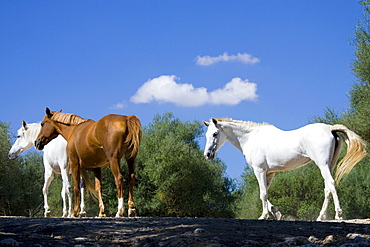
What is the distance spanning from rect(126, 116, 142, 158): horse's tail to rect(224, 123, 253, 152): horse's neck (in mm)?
3173

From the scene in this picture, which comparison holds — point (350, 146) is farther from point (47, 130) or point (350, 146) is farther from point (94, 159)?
point (47, 130)

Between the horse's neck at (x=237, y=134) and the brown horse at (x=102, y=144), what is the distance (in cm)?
315

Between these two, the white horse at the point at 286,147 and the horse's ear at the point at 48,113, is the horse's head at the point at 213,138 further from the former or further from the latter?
the horse's ear at the point at 48,113

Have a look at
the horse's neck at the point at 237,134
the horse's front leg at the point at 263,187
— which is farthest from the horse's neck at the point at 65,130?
the horse's front leg at the point at 263,187

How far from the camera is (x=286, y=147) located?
40.8 ft

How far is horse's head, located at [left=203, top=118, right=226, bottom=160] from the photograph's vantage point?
13.5 m

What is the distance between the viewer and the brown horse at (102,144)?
11086mm

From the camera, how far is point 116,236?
6586 mm

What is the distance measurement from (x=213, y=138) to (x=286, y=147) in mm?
2104

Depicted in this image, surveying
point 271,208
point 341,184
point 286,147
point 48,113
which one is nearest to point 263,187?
point 271,208


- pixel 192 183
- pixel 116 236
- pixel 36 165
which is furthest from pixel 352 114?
pixel 36 165

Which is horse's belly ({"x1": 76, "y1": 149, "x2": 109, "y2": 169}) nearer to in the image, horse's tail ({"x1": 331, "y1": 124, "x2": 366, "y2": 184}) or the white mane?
the white mane

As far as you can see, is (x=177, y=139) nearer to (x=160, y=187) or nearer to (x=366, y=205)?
(x=160, y=187)

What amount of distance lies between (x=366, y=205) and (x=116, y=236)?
2619cm
